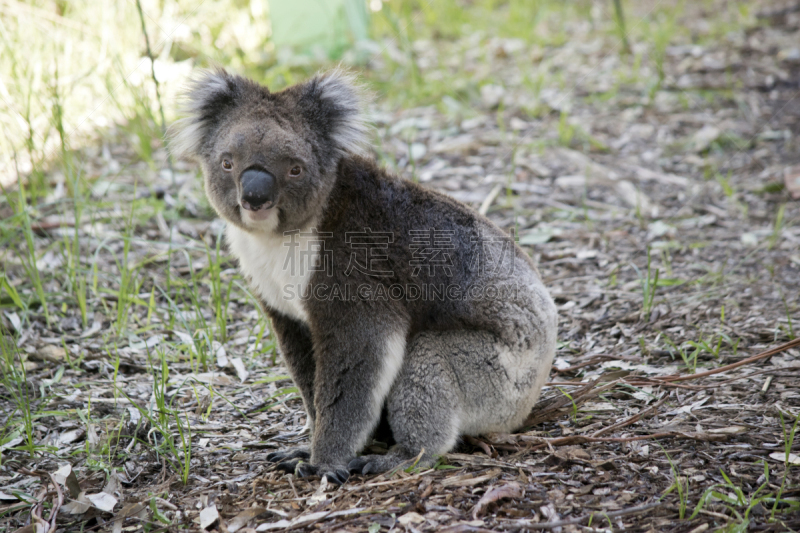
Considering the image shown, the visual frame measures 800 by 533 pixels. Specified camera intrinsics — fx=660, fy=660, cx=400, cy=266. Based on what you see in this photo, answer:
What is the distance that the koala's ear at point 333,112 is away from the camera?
9.68 feet

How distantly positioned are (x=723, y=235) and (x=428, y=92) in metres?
3.32

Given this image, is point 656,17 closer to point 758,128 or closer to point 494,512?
point 758,128

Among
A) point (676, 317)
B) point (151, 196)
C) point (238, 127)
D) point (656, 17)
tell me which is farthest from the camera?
point (656, 17)

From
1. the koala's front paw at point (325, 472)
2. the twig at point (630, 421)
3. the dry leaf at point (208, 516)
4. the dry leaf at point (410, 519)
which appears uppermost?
the dry leaf at point (208, 516)

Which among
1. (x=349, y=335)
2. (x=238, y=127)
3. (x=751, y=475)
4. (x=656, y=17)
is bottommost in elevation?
→ (x=751, y=475)

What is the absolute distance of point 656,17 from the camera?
8594 mm

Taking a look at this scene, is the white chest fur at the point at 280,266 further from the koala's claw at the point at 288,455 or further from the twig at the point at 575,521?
the twig at the point at 575,521

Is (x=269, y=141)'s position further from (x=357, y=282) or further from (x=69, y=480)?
(x=69, y=480)

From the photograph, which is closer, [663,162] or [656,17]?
[663,162]

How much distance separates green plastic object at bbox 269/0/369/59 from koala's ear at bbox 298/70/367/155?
4696mm

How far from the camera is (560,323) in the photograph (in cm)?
407

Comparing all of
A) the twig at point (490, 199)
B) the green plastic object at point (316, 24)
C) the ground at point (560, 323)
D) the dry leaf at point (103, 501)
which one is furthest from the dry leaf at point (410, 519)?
the green plastic object at point (316, 24)

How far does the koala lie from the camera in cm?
278

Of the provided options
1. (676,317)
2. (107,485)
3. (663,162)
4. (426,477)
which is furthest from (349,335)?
(663,162)
